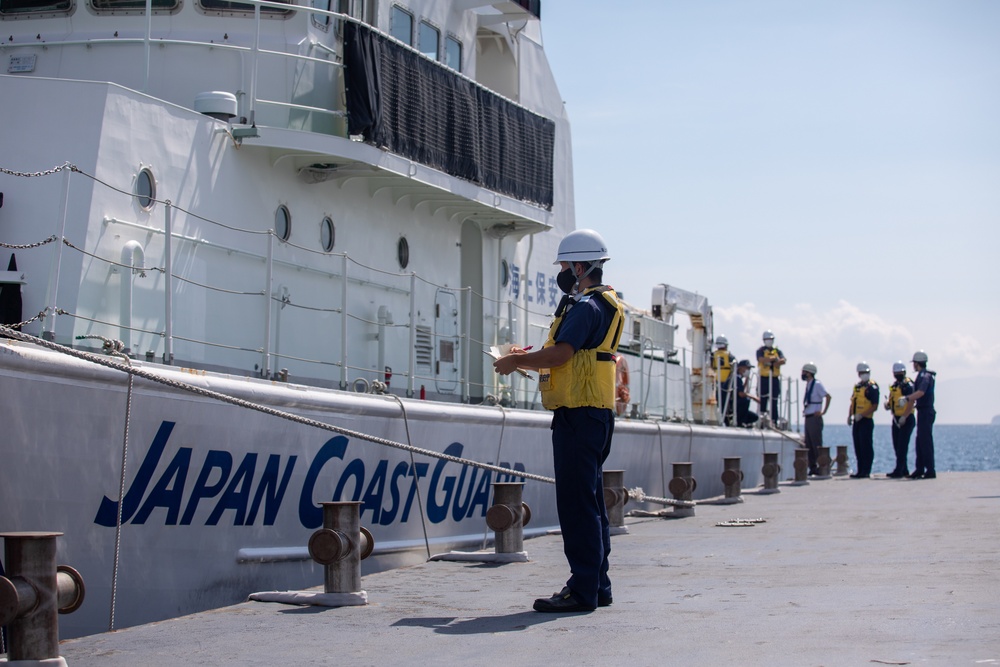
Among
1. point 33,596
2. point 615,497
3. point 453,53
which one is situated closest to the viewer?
point 33,596

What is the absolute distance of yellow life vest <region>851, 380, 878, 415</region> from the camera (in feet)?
62.8

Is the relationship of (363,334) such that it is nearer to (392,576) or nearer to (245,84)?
(245,84)

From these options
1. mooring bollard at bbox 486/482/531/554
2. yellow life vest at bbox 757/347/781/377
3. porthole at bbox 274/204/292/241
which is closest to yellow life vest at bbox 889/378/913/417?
yellow life vest at bbox 757/347/781/377

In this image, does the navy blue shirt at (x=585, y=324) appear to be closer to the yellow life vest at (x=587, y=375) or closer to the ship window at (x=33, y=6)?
the yellow life vest at (x=587, y=375)

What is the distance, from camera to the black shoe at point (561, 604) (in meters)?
5.22

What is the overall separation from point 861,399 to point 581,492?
1492 cm

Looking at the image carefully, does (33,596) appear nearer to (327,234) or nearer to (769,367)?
(327,234)

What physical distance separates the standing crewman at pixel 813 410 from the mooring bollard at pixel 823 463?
367 mm

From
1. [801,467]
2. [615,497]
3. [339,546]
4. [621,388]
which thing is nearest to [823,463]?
[801,467]

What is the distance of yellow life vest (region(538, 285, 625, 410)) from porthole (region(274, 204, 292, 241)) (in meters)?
3.35

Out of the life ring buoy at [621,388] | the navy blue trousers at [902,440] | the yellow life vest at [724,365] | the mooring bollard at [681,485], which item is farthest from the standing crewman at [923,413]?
the mooring bollard at [681,485]

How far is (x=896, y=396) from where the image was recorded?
17891 millimetres

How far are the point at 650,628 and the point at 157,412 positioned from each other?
2.49 meters

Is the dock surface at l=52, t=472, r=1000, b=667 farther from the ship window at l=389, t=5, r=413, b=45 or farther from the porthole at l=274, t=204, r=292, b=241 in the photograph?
the ship window at l=389, t=5, r=413, b=45
